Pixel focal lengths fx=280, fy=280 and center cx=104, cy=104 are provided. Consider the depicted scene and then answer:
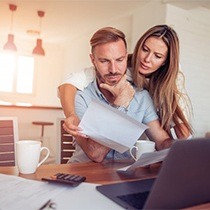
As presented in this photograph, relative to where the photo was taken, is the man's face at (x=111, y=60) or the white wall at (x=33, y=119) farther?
the white wall at (x=33, y=119)

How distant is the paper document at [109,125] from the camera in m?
0.87

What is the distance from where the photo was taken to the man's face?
3.68ft

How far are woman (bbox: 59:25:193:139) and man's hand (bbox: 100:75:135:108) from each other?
0.02 m

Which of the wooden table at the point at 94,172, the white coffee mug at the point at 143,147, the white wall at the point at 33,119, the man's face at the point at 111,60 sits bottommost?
the white wall at the point at 33,119

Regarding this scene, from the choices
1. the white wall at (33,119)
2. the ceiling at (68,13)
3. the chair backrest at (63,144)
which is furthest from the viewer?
the ceiling at (68,13)

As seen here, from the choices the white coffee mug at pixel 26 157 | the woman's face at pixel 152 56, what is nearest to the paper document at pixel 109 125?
the white coffee mug at pixel 26 157

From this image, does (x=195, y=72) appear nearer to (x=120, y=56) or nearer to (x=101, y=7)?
(x=101, y=7)

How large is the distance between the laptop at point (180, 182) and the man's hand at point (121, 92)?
0.54 metres

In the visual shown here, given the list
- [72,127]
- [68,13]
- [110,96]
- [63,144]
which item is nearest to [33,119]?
[68,13]

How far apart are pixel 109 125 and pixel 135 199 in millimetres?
327

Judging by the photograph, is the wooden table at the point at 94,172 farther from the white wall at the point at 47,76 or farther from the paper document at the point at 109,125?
the white wall at the point at 47,76

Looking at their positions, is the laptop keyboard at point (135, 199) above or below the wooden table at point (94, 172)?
above

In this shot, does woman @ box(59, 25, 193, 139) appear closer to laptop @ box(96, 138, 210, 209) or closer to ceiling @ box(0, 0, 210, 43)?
laptop @ box(96, 138, 210, 209)

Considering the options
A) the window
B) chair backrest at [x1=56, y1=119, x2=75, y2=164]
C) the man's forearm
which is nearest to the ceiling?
the window
